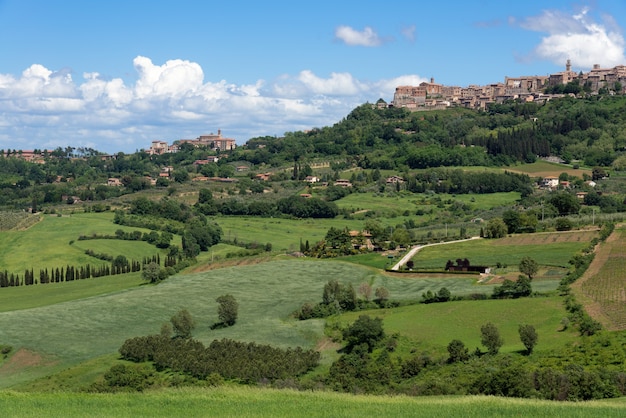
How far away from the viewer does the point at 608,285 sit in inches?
2562

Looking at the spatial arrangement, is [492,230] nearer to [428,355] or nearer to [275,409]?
[428,355]

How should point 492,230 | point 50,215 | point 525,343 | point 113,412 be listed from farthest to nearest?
point 50,215 → point 492,230 → point 525,343 → point 113,412

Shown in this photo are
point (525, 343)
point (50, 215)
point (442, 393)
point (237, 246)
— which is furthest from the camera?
point (50, 215)

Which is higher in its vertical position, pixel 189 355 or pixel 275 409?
pixel 275 409

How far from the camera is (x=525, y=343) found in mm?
48156

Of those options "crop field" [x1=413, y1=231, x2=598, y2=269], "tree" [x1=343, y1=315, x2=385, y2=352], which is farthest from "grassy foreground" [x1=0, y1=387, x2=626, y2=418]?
"crop field" [x1=413, y1=231, x2=598, y2=269]

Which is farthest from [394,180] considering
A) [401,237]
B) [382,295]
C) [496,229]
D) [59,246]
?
[382,295]

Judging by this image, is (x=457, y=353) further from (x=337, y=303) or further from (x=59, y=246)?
(x=59, y=246)

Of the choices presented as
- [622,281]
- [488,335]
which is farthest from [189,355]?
[622,281]

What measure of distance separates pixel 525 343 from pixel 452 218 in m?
75.0

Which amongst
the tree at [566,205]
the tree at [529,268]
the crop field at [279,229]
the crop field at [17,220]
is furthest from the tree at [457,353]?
the crop field at [17,220]

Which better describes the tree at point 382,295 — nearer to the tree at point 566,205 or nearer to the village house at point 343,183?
the tree at point 566,205

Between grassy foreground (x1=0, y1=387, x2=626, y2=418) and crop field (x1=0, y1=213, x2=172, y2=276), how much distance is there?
250 feet

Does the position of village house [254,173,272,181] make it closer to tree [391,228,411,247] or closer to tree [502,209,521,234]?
tree [391,228,411,247]
